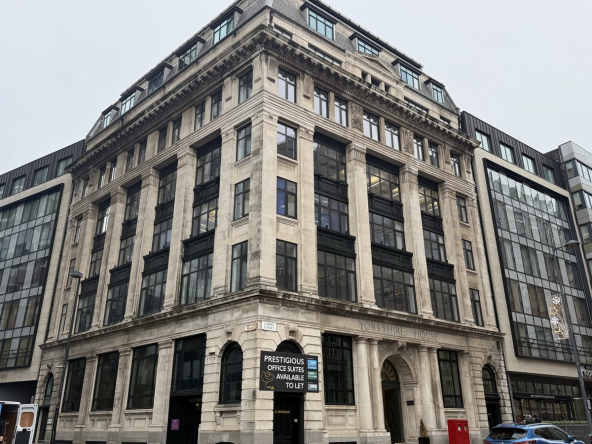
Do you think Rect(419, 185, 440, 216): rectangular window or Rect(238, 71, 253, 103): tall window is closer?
Rect(238, 71, 253, 103): tall window

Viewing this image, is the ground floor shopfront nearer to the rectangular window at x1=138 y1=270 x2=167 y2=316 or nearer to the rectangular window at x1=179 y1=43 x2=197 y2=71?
the rectangular window at x1=138 y1=270 x2=167 y2=316

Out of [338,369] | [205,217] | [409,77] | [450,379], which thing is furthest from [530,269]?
[205,217]

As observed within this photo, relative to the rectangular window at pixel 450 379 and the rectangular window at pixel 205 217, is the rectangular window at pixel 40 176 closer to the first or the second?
the rectangular window at pixel 205 217

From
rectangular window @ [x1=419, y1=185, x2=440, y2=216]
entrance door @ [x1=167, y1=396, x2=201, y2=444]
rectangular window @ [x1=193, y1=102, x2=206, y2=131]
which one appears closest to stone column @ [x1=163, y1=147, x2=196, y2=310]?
rectangular window @ [x1=193, y1=102, x2=206, y2=131]

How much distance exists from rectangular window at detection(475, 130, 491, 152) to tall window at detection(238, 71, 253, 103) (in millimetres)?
24600

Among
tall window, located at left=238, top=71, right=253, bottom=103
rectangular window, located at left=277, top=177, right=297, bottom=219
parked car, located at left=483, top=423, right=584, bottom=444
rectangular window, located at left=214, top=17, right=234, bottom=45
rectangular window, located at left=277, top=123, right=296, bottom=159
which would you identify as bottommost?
parked car, located at left=483, top=423, right=584, bottom=444

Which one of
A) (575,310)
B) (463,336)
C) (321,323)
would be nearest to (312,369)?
(321,323)

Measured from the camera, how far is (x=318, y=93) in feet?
105

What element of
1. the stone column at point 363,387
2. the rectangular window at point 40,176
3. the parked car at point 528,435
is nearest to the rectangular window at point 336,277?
the stone column at point 363,387

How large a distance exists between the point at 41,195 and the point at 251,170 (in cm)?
3219

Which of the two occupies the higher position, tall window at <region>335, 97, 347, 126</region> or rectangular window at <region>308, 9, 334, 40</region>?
rectangular window at <region>308, 9, 334, 40</region>

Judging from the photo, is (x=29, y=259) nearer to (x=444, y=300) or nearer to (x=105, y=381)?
(x=105, y=381)

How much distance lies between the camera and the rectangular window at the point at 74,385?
34.5m

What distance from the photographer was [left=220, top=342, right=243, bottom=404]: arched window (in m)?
23.6
